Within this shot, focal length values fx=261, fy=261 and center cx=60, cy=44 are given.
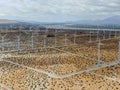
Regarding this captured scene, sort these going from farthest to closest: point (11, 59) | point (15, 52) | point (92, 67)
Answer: point (15, 52) → point (11, 59) → point (92, 67)

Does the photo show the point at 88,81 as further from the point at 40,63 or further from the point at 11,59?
the point at 11,59

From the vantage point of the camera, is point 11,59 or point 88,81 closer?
point 88,81

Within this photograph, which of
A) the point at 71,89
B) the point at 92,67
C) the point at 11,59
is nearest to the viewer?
the point at 71,89

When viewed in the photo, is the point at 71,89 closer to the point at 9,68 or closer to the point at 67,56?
the point at 9,68

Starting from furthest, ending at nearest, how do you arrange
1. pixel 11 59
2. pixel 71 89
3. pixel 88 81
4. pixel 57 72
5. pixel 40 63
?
pixel 11 59, pixel 40 63, pixel 57 72, pixel 88 81, pixel 71 89

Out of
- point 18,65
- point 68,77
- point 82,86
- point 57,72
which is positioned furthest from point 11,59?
point 82,86

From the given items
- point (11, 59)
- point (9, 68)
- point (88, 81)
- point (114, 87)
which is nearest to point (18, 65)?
point (9, 68)

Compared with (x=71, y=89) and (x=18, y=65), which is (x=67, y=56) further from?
(x=71, y=89)

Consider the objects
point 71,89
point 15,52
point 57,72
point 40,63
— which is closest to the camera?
point 71,89

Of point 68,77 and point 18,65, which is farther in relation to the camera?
point 18,65
